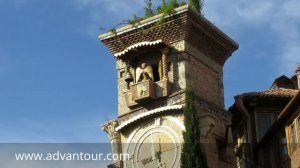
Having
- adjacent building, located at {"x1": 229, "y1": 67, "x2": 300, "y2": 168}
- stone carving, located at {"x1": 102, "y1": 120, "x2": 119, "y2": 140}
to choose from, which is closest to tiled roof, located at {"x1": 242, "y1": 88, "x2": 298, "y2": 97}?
adjacent building, located at {"x1": 229, "y1": 67, "x2": 300, "y2": 168}

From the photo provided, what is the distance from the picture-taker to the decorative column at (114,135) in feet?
100

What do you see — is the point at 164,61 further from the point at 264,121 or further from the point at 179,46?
the point at 264,121

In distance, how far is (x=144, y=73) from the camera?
3045 centimetres

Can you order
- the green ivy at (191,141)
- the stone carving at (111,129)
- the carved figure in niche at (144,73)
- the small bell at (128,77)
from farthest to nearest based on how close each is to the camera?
the stone carving at (111,129), the small bell at (128,77), the carved figure in niche at (144,73), the green ivy at (191,141)

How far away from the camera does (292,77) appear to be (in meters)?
34.9

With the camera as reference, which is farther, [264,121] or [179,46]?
[264,121]

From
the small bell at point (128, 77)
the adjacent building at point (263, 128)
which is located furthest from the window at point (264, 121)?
the small bell at point (128, 77)

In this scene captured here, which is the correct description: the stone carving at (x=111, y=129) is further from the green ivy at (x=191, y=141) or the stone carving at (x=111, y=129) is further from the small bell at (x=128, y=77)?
the green ivy at (x=191, y=141)

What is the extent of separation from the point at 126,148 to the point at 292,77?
8.45 metres

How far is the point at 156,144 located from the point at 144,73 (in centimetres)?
264

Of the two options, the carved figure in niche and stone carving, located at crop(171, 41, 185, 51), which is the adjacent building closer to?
stone carving, located at crop(171, 41, 185, 51)

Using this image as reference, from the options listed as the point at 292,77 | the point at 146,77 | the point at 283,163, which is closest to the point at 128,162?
the point at 146,77

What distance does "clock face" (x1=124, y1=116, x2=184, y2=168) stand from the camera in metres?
29.1

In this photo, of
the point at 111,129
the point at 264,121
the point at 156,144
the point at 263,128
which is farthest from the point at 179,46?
the point at 263,128
